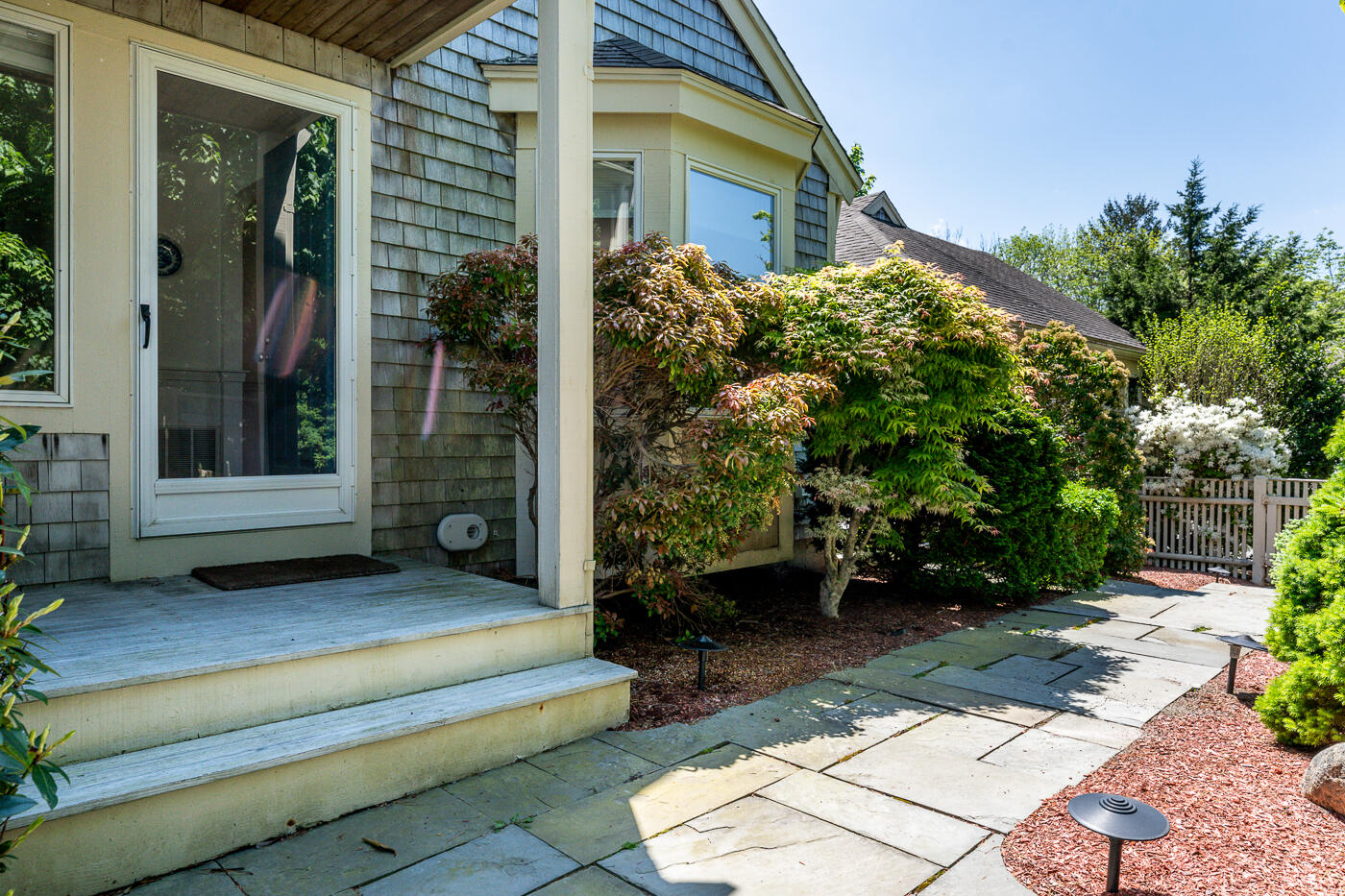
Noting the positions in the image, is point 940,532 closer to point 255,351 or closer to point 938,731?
point 938,731

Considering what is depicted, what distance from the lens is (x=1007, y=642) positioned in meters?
5.27

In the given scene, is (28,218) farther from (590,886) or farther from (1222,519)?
(1222,519)

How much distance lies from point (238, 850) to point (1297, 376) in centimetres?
1738

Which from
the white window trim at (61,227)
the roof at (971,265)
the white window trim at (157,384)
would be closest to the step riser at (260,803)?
the white window trim at (157,384)

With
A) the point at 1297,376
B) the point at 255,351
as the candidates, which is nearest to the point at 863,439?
the point at 255,351

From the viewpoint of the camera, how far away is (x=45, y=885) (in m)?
2.03

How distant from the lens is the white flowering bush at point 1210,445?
30.7 feet

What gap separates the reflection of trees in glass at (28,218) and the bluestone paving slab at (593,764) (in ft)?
9.44

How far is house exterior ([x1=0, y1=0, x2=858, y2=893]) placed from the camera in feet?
8.29

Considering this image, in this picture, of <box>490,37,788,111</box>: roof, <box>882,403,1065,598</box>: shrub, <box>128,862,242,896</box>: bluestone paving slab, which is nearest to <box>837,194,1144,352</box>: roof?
<box>882,403,1065,598</box>: shrub

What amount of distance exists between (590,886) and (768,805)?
0.77 m

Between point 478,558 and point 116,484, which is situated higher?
point 116,484

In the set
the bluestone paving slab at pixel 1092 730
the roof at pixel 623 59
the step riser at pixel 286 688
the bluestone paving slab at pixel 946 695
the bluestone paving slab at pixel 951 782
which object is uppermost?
the roof at pixel 623 59

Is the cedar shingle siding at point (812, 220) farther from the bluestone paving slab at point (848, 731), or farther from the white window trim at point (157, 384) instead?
the bluestone paving slab at point (848, 731)
